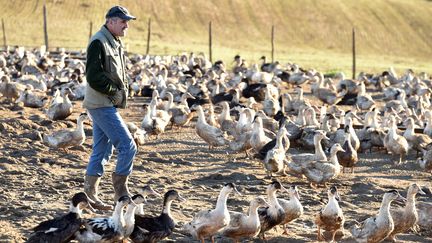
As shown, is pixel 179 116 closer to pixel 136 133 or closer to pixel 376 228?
pixel 136 133

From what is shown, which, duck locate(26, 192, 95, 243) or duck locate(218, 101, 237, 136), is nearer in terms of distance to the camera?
duck locate(26, 192, 95, 243)

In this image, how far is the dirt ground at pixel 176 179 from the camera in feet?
34.2

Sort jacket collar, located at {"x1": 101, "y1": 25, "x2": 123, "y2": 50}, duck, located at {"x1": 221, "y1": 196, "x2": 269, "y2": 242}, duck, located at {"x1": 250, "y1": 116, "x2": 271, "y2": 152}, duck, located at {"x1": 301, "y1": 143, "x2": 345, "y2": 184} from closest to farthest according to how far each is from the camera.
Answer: duck, located at {"x1": 221, "y1": 196, "x2": 269, "y2": 242}
jacket collar, located at {"x1": 101, "y1": 25, "x2": 123, "y2": 50}
duck, located at {"x1": 301, "y1": 143, "x2": 345, "y2": 184}
duck, located at {"x1": 250, "y1": 116, "x2": 271, "y2": 152}

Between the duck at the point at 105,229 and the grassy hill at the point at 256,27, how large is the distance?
40944 millimetres

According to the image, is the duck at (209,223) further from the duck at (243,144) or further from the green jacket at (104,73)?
the duck at (243,144)

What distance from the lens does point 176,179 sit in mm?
13102

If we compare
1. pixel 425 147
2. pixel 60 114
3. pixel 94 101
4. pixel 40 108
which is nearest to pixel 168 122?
pixel 60 114

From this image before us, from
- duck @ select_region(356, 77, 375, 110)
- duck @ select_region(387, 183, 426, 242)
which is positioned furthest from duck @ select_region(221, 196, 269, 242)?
duck @ select_region(356, 77, 375, 110)

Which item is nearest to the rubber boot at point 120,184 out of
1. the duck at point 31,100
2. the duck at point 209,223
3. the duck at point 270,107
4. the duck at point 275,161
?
the duck at point 209,223

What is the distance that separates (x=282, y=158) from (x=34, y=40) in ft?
133

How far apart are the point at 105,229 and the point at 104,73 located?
202 centimetres

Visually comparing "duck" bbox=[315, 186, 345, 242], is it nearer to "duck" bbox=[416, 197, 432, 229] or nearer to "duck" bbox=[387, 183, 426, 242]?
"duck" bbox=[387, 183, 426, 242]

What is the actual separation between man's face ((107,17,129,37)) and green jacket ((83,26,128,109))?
0.06m

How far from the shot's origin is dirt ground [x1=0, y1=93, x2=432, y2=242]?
34.2ft
